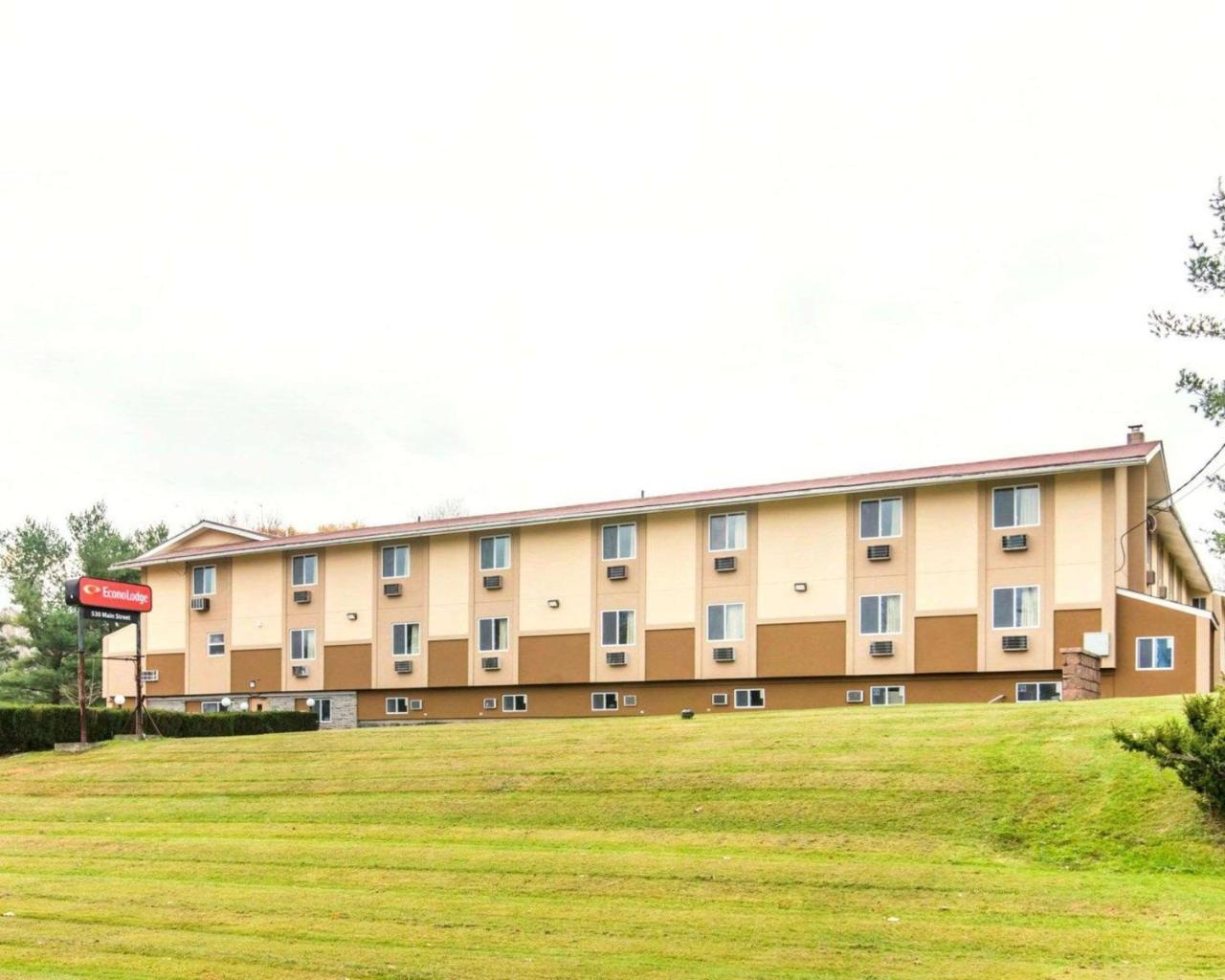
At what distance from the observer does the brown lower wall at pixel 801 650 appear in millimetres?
31000

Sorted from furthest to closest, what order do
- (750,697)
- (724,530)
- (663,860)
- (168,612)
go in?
(168,612), (724,530), (750,697), (663,860)

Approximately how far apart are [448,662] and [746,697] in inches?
386

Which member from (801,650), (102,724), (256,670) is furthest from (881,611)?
(256,670)

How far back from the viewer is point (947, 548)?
29812mm

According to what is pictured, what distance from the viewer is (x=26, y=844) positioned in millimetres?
18297

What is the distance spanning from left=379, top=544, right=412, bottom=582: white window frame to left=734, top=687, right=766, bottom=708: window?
11.6 meters

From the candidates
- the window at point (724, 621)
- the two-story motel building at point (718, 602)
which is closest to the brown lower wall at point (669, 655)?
the two-story motel building at point (718, 602)

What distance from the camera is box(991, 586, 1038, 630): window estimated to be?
2856cm

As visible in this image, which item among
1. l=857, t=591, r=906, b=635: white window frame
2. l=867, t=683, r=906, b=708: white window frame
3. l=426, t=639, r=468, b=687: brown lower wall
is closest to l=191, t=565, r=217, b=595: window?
l=426, t=639, r=468, b=687: brown lower wall

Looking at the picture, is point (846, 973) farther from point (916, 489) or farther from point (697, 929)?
point (916, 489)

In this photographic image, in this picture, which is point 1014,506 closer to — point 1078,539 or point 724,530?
point 1078,539

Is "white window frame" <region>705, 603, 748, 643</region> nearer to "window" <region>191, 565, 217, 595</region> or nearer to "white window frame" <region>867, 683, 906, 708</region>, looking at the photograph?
"white window frame" <region>867, 683, 906, 708</region>

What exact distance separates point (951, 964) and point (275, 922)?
633 cm

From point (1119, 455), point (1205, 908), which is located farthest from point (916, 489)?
point (1205, 908)
